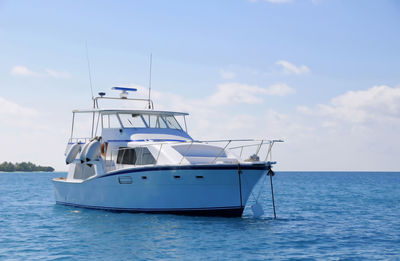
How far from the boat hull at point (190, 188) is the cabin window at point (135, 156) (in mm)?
1007

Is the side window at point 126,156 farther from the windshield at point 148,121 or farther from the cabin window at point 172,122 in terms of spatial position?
the cabin window at point 172,122

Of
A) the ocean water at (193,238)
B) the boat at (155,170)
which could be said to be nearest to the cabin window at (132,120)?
the boat at (155,170)

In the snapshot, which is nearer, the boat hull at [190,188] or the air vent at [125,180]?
the boat hull at [190,188]

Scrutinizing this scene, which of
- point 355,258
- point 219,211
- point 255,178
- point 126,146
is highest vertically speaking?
point 126,146

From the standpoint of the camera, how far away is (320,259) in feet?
39.1

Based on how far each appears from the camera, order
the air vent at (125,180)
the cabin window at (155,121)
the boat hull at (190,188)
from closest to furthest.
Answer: the boat hull at (190,188) < the air vent at (125,180) < the cabin window at (155,121)

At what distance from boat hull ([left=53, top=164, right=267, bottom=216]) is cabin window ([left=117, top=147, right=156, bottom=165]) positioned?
101cm

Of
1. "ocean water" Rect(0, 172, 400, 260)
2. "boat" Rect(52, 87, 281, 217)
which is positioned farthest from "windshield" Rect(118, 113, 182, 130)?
"ocean water" Rect(0, 172, 400, 260)

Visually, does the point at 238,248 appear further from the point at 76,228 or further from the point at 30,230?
the point at 30,230

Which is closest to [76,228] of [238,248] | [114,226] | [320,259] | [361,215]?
[114,226]

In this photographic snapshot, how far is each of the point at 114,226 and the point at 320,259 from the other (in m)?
7.70

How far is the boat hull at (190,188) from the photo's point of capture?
16.9 m

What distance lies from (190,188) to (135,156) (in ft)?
11.6

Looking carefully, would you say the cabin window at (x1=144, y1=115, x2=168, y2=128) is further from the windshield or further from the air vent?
the air vent
